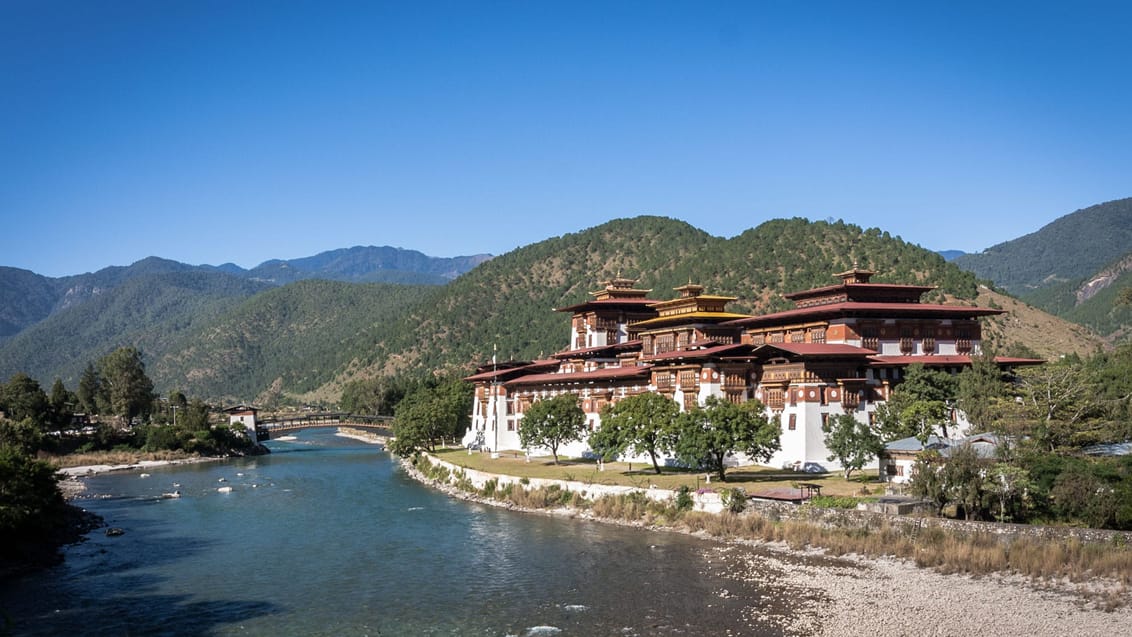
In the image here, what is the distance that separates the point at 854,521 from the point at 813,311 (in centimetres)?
3178

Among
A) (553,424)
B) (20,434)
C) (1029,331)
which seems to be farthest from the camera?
(1029,331)

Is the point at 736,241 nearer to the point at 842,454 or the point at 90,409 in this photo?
the point at 90,409

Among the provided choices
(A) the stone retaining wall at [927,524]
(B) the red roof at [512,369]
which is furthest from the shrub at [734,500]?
(B) the red roof at [512,369]

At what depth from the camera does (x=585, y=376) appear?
86.8 meters

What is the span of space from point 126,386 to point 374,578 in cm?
10815

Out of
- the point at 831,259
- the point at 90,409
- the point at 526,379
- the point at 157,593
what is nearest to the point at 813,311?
the point at 526,379

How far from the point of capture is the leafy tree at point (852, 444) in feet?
187

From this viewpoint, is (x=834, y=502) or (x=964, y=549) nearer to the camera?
(x=964, y=549)

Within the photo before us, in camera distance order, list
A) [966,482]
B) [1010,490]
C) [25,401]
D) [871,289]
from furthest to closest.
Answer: [25,401], [871,289], [966,482], [1010,490]

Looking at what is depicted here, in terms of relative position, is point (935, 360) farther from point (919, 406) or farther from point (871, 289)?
point (919, 406)

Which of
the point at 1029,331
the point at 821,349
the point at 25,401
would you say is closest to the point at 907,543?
the point at 821,349

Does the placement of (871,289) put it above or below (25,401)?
above

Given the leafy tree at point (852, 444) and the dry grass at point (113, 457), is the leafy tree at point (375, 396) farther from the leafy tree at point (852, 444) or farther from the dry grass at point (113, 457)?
the leafy tree at point (852, 444)

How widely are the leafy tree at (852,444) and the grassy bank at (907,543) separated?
5251 mm
